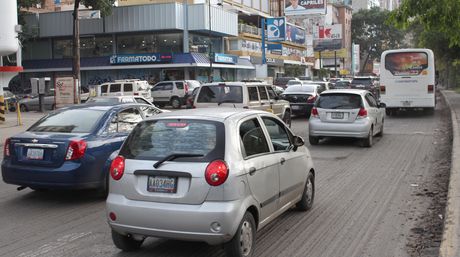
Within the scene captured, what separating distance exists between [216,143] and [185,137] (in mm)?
371

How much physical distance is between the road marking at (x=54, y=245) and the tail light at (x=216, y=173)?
7.04 ft

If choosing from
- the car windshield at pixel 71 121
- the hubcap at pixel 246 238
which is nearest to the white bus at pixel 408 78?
the car windshield at pixel 71 121

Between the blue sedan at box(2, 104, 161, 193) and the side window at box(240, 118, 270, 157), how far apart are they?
10.1 ft

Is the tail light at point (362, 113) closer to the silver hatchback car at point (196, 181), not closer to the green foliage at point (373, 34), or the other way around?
the silver hatchback car at point (196, 181)

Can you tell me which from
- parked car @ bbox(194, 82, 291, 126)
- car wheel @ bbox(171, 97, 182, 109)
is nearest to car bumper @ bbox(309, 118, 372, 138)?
parked car @ bbox(194, 82, 291, 126)

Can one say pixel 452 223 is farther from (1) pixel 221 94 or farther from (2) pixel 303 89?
(2) pixel 303 89

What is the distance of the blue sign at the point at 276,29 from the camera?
186ft

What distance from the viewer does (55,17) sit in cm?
5066

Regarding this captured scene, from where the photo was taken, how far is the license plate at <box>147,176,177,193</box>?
517 cm

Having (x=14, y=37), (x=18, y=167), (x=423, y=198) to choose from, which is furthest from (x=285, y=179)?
(x=14, y=37)

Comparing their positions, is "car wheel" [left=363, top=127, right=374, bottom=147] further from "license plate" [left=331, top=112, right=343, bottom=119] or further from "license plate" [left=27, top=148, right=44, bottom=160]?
"license plate" [left=27, top=148, right=44, bottom=160]

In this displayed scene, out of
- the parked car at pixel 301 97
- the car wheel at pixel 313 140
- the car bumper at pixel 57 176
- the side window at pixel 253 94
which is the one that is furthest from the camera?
the parked car at pixel 301 97

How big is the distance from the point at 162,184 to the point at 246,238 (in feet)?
3.27

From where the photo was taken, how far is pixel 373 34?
12150 centimetres
